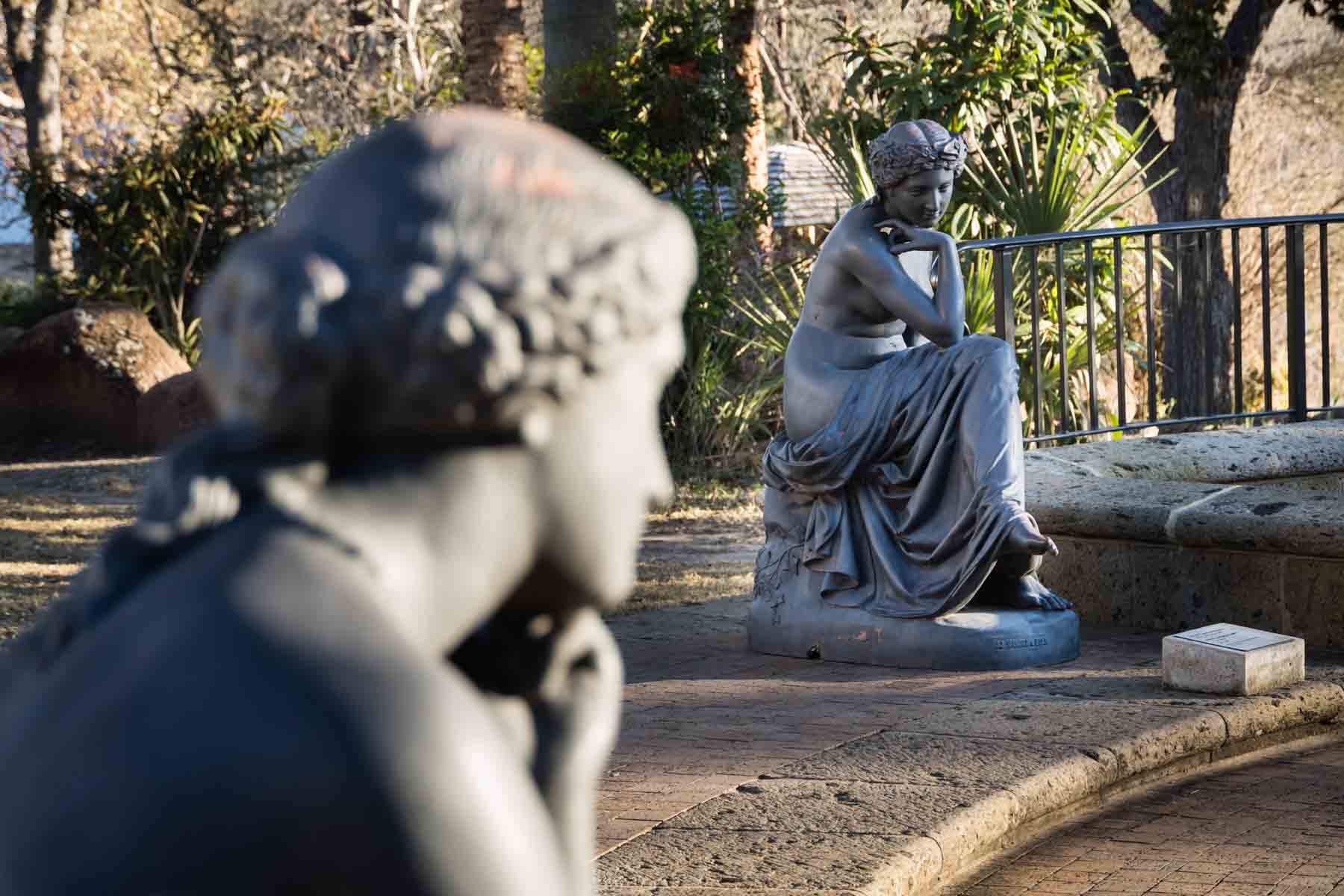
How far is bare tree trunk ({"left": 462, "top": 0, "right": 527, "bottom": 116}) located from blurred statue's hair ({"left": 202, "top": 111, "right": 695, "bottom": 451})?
36.8ft

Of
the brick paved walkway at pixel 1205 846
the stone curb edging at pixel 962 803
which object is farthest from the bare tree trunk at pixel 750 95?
the brick paved walkway at pixel 1205 846

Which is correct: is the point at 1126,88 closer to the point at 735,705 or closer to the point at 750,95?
the point at 750,95

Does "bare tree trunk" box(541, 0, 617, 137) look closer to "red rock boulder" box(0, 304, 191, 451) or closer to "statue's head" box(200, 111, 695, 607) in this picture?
"red rock boulder" box(0, 304, 191, 451)

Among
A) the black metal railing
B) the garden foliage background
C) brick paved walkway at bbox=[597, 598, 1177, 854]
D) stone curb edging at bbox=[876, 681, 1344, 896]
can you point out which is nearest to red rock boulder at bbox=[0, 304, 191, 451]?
the garden foliage background

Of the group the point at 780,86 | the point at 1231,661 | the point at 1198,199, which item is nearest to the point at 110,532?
the point at 1231,661

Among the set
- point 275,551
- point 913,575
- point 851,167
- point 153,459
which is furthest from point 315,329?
point 153,459

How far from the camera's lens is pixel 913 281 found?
19.9 ft

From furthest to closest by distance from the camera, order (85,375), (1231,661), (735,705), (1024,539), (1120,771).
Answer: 1. (85,375)
2. (1024,539)
3. (735,705)
4. (1231,661)
5. (1120,771)

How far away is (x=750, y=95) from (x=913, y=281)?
8541 millimetres

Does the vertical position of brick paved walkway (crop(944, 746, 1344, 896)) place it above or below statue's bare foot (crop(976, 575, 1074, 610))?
below

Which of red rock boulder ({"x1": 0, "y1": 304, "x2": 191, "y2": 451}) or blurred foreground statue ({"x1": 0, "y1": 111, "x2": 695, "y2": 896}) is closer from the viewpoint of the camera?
blurred foreground statue ({"x1": 0, "y1": 111, "x2": 695, "y2": 896})

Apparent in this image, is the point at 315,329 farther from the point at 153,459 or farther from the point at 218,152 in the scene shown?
the point at 218,152

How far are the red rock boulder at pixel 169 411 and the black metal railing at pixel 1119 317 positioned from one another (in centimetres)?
694

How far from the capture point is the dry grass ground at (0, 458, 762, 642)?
836 cm
